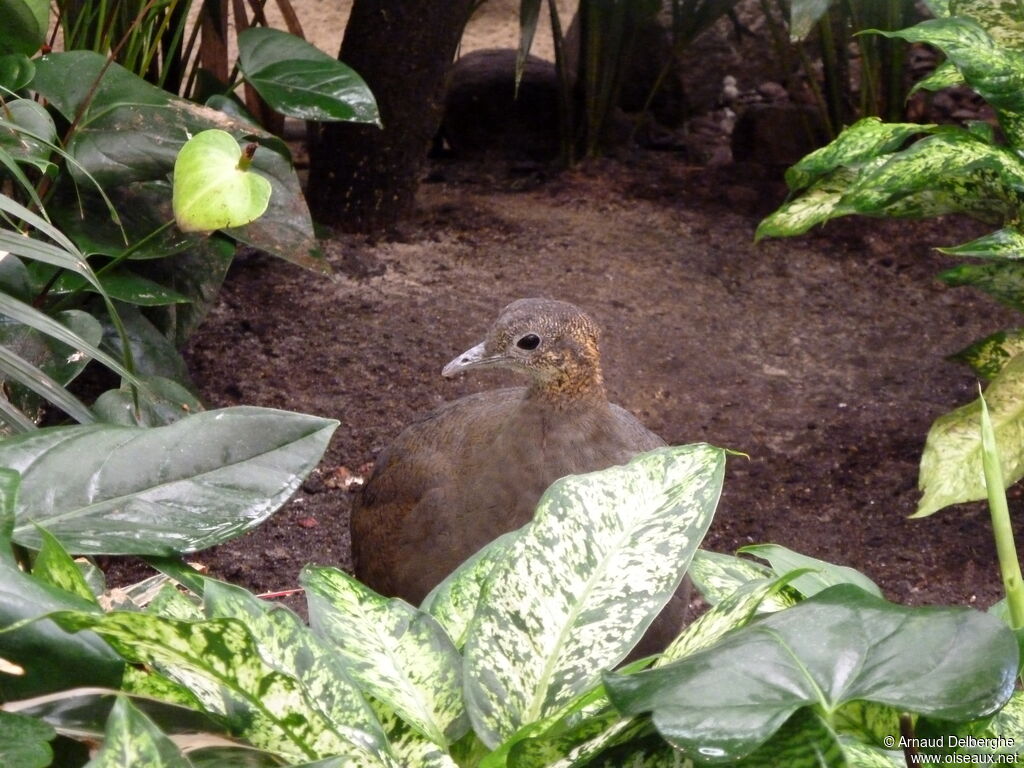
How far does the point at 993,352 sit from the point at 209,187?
2.14m

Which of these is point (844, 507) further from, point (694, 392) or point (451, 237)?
point (451, 237)

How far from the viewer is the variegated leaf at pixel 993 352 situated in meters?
3.05

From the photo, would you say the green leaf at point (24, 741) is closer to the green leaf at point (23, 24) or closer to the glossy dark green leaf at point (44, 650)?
the glossy dark green leaf at point (44, 650)

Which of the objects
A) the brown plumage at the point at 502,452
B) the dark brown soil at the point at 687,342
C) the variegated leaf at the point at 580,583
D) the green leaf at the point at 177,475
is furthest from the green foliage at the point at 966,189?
the green leaf at the point at 177,475

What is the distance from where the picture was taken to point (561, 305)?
249cm

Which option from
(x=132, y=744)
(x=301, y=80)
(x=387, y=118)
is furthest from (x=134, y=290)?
(x=132, y=744)

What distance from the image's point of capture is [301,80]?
3209mm

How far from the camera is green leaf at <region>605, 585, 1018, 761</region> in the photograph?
702mm

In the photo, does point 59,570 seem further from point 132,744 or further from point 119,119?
point 119,119

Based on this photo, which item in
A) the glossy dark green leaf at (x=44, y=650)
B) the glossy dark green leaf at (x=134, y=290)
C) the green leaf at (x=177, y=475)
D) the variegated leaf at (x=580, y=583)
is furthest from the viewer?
the glossy dark green leaf at (x=134, y=290)

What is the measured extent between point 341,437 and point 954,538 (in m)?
1.73

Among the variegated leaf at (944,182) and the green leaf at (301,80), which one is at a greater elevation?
the green leaf at (301,80)

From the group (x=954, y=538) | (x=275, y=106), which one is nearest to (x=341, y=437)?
(x=275, y=106)

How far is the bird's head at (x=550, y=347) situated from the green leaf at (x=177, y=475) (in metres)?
1.41
